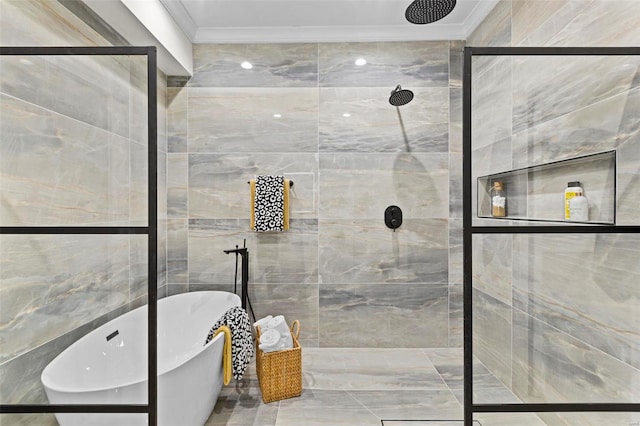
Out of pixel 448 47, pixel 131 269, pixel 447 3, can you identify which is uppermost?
pixel 448 47

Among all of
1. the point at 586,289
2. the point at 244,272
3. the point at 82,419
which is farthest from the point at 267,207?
the point at 586,289

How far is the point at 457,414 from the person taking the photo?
223 centimetres

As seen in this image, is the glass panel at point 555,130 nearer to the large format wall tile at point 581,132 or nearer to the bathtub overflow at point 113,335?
the large format wall tile at point 581,132

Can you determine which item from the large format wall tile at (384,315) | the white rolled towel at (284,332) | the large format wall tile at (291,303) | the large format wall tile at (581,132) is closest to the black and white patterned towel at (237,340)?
the white rolled towel at (284,332)

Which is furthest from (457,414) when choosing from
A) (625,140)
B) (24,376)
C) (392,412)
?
(24,376)

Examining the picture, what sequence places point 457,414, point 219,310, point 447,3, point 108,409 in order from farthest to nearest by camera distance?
point 219,310
point 457,414
point 447,3
point 108,409

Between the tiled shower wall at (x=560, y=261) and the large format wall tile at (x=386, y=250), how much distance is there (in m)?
1.88

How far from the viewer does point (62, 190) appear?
1.16m

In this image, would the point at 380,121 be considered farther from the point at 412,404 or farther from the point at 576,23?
the point at 412,404

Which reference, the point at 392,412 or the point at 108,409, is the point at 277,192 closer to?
the point at 392,412

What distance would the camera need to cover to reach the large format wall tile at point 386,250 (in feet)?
10.2

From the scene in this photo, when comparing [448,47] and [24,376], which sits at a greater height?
[448,47]

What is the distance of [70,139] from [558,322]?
1578mm

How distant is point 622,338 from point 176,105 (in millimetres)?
3109
